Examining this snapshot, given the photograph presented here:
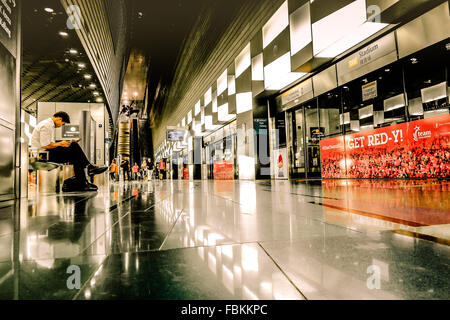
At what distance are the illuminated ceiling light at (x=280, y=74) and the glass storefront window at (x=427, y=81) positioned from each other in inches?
106

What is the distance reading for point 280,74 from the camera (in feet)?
25.0

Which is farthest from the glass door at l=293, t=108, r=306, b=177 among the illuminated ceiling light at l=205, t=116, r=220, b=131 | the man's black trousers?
the man's black trousers

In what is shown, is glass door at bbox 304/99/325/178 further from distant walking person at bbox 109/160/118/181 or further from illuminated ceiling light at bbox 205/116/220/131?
distant walking person at bbox 109/160/118/181

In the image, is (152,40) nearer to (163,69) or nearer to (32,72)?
(163,69)

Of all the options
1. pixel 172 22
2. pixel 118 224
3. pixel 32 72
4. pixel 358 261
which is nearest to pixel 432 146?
pixel 358 261

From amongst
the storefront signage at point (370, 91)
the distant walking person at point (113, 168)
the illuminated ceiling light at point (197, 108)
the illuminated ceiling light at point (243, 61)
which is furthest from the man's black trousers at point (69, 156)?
the distant walking person at point (113, 168)

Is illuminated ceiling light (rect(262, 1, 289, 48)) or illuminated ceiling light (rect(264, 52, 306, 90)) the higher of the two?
illuminated ceiling light (rect(262, 1, 289, 48))

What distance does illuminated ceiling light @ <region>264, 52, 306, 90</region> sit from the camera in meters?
7.22

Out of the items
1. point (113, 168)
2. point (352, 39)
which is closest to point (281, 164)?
point (352, 39)

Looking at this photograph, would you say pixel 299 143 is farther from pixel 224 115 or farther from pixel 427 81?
pixel 224 115

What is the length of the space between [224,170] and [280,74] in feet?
20.3

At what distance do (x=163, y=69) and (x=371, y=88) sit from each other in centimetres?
1743

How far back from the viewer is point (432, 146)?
478 cm

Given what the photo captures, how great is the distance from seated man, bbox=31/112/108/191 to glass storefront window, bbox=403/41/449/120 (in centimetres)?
710
